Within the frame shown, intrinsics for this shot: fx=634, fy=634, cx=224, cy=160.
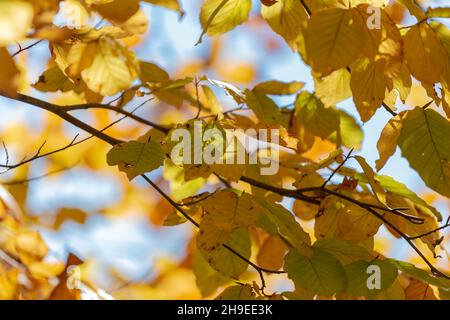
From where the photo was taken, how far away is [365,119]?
1.25 m

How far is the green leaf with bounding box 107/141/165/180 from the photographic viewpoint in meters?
1.20

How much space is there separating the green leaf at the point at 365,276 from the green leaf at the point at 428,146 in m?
0.19

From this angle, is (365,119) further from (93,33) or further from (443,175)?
(93,33)

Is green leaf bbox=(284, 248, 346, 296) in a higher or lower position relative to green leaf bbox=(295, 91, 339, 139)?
lower

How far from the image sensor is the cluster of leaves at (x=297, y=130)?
41.8 inches

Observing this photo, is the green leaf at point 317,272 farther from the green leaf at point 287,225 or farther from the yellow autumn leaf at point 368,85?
the yellow autumn leaf at point 368,85

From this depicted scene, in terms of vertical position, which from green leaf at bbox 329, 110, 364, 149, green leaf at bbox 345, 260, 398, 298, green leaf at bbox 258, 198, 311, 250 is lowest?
green leaf at bbox 345, 260, 398, 298

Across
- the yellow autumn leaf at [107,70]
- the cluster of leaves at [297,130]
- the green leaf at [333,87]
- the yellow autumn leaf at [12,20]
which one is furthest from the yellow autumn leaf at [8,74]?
the green leaf at [333,87]

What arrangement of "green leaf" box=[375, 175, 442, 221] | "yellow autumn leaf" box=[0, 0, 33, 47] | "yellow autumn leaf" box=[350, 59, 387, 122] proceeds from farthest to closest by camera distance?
"green leaf" box=[375, 175, 442, 221]
"yellow autumn leaf" box=[350, 59, 387, 122]
"yellow autumn leaf" box=[0, 0, 33, 47]

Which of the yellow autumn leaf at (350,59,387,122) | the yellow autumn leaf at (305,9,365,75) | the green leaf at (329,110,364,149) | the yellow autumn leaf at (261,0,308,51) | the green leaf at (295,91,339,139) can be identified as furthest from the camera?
the green leaf at (329,110,364,149)

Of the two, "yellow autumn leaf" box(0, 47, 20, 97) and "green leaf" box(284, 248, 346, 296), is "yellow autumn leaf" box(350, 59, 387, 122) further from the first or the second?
"yellow autumn leaf" box(0, 47, 20, 97)

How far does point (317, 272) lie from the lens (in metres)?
1.28

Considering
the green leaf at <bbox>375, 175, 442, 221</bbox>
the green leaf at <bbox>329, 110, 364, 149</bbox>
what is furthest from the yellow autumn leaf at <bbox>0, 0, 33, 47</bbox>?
the green leaf at <bbox>329, 110, 364, 149</bbox>

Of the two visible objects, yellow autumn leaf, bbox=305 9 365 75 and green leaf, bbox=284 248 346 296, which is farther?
green leaf, bbox=284 248 346 296
